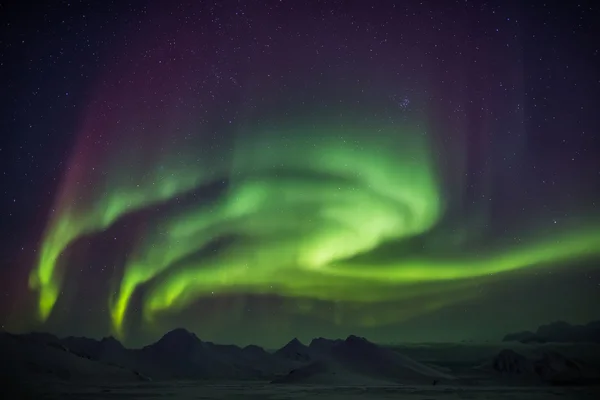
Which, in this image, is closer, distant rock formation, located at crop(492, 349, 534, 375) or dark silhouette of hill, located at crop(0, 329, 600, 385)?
distant rock formation, located at crop(492, 349, 534, 375)

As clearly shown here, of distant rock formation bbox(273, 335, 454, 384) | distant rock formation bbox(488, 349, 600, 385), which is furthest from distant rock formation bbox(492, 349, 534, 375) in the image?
distant rock formation bbox(273, 335, 454, 384)

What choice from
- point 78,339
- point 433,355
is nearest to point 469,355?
point 433,355

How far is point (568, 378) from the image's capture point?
31.8 meters

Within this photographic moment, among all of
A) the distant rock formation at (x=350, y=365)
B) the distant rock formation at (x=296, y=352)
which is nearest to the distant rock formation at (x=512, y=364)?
the distant rock formation at (x=350, y=365)

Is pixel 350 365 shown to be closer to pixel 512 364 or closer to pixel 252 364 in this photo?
pixel 252 364

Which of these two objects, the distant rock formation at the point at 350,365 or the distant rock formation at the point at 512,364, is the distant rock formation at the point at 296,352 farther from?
the distant rock formation at the point at 512,364

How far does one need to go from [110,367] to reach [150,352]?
17.2ft

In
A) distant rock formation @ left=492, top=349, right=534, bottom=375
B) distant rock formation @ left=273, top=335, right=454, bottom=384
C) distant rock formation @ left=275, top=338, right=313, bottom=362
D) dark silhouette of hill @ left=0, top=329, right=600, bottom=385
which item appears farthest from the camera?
distant rock formation @ left=275, top=338, right=313, bottom=362

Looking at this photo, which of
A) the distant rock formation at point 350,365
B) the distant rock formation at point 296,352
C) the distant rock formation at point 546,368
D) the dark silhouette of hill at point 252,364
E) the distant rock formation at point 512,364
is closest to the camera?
the distant rock formation at point 546,368

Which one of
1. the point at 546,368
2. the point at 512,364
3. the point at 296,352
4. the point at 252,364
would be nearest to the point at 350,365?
the point at 296,352

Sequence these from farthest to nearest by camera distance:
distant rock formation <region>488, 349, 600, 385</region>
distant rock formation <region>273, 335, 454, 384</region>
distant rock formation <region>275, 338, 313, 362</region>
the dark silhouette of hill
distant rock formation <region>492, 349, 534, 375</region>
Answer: distant rock formation <region>275, 338, 313, 362</region>, distant rock formation <region>273, 335, 454, 384</region>, the dark silhouette of hill, distant rock formation <region>492, 349, 534, 375</region>, distant rock formation <region>488, 349, 600, 385</region>

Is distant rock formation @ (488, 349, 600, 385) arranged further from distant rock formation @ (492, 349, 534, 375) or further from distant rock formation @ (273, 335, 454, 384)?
distant rock formation @ (273, 335, 454, 384)

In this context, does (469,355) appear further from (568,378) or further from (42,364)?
(42,364)

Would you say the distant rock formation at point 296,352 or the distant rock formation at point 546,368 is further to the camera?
the distant rock formation at point 296,352
